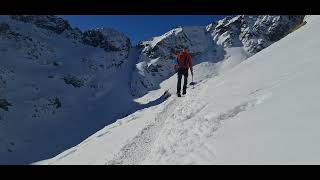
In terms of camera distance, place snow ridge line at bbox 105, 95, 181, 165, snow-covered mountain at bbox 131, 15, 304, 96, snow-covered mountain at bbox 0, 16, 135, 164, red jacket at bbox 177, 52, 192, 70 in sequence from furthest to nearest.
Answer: snow-covered mountain at bbox 131, 15, 304, 96 < snow-covered mountain at bbox 0, 16, 135, 164 < red jacket at bbox 177, 52, 192, 70 < snow ridge line at bbox 105, 95, 181, 165

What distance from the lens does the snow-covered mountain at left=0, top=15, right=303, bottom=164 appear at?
106 metres

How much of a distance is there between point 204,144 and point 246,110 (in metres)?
1.77

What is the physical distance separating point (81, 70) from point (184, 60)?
422ft

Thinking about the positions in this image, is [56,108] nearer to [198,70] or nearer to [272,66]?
[198,70]

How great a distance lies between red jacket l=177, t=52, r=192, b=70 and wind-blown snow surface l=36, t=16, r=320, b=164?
3375mm

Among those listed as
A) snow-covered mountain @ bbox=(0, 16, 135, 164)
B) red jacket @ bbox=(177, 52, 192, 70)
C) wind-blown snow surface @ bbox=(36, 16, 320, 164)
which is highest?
snow-covered mountain @ bbox=(0, 16, 135, 164)

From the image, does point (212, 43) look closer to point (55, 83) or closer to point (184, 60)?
point (55, 83)

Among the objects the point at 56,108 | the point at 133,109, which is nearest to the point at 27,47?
the point at 56,108

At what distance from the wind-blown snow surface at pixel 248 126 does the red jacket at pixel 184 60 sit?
3.38 m

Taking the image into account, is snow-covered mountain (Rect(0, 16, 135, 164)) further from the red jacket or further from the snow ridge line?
the snow ridge line

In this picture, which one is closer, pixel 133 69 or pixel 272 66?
pixel 272 66

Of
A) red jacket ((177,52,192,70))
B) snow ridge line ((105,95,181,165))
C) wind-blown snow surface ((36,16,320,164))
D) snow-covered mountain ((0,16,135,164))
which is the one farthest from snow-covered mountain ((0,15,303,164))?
wind-blown snow surface ((36,16,320,164))

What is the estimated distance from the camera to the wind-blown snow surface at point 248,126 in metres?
6.61

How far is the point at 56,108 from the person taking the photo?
11969cm
